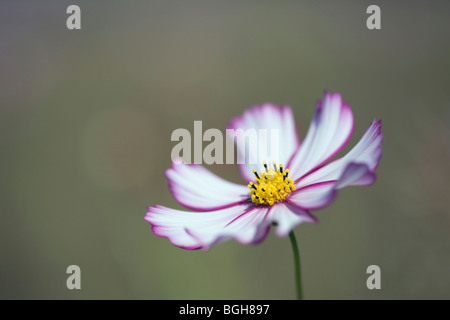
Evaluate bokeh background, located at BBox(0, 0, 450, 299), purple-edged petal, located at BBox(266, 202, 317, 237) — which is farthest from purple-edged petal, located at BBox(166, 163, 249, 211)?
bokeh background, located at BBox(0, 0, 450, 299)

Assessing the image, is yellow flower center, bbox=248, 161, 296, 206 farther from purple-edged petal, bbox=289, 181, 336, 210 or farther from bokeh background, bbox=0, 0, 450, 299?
bokeh background, bbox=0, 0, 450, 299

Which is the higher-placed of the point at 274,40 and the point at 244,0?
the point at 244,0

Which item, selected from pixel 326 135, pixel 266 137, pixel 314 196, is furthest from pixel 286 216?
pixel 266 137

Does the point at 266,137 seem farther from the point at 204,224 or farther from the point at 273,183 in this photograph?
the point at 204,224

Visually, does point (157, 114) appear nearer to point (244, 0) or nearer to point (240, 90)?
point (240, 90)
